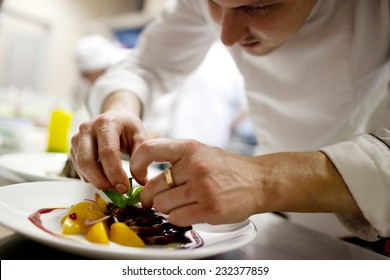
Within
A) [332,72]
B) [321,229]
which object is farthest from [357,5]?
[321,229]

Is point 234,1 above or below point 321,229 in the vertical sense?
above

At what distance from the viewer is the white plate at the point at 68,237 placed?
51 cm

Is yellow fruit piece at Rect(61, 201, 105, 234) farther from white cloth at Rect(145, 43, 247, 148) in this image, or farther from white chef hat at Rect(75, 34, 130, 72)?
white chef hat at Rect(75, 34, 130, 72)

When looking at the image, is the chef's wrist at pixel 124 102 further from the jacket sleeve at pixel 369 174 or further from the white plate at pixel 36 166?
the jacket sleeve at pixel 369 174

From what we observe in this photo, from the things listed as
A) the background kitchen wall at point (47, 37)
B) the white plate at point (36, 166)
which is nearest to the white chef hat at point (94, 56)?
the background kitchen wall at point (47, 37)

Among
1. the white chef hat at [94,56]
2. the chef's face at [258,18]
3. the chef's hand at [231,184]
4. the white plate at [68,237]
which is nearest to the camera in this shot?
the white plate at [68,237]

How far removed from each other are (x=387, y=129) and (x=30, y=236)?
0.66m

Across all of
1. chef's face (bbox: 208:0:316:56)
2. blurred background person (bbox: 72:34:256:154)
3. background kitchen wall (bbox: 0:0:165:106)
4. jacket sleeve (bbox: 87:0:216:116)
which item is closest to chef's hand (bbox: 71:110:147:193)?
chef's face (bbox: 208:0:316:56)

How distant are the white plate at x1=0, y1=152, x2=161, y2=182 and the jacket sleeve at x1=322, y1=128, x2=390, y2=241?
0.52 metres

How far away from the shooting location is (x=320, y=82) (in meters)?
1.10

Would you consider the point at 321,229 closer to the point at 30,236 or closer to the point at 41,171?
the point at 41,171

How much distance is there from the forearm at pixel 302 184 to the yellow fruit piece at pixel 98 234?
26cm

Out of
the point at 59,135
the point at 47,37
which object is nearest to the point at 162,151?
the point at 59,135
